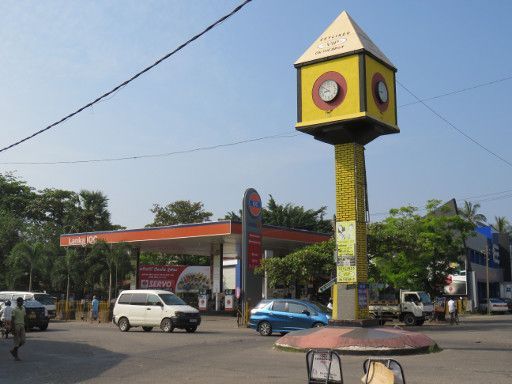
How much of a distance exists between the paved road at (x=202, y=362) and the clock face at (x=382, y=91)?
27.3ft

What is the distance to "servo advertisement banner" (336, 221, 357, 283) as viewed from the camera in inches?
771

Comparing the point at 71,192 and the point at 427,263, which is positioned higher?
the point at 71,192

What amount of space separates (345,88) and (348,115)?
1003 mm

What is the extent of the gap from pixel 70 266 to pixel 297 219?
34710 mm

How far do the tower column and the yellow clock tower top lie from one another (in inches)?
35.2

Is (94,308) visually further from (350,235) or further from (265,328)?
(350,235)

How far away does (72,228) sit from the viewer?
58750 mm

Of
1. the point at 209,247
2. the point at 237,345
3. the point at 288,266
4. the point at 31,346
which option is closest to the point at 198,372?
the point at 237,345

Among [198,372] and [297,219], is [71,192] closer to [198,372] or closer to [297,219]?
[297,219]

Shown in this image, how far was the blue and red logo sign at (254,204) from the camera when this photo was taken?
113 feet

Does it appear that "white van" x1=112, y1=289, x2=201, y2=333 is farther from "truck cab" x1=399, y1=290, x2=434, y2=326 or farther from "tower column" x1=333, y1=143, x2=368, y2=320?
"truck cab" x1=399, y1=290, x2=434, y2=326

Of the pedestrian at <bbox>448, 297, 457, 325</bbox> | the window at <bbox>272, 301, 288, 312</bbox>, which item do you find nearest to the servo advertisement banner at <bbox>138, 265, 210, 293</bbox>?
the pedestrian at <bbox>448, 297, 457, 325</bbox>

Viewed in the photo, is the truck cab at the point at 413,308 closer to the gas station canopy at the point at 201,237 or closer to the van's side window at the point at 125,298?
the gas station canopy at the point at 201,237

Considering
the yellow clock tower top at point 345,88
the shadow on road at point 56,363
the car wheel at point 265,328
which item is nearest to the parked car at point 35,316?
the shadow on road at point 56,363
